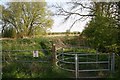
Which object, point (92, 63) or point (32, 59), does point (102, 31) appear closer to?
point (92, 63)

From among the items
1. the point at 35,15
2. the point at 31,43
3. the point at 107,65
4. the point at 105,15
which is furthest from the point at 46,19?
the point at 107,65

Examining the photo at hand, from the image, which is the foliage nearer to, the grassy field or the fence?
the fence

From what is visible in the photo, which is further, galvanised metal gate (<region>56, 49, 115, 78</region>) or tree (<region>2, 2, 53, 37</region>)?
tree (<region>2, 2, 53, 37</region>)

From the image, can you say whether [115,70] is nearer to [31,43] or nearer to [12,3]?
[31,43]

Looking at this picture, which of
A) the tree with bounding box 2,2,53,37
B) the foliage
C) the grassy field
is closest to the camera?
the grassy field

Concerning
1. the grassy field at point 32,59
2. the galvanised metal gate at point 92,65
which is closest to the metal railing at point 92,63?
the galvanised metal gate at point 92,65

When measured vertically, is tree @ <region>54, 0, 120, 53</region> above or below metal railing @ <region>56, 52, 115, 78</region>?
above

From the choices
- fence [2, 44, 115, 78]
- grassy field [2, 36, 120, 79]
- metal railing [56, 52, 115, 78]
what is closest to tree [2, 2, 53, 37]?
grassy field [2, 36, 120, 79]

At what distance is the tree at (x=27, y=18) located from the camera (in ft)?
13.2

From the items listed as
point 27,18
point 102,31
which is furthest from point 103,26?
point 27,18

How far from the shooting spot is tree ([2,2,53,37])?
4.04 metres

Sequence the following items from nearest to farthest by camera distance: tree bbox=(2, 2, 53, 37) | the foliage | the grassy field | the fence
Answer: the grassy field
the fence
the foliage
tree bbox=(2, 2, 53, 37)

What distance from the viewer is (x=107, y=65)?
3.64 metres

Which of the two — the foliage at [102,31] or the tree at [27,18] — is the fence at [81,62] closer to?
the foliage at [102,31]
